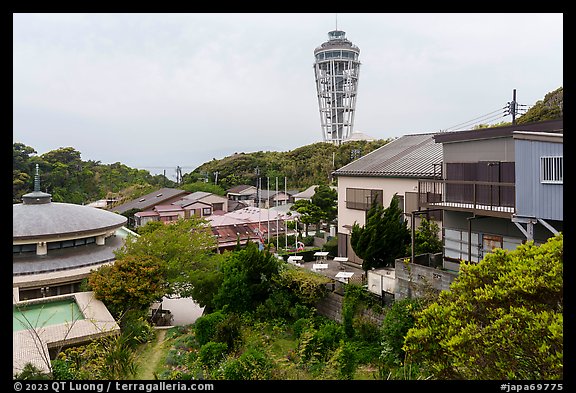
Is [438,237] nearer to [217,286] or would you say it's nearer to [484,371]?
[217,286]

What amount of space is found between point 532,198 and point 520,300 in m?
3.20

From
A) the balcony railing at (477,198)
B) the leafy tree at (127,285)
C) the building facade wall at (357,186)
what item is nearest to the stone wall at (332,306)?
the balcony railing at (477,198)

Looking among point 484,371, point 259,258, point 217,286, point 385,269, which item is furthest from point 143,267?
point 484,371

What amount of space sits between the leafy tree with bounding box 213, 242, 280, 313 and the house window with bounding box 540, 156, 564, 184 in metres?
6.67

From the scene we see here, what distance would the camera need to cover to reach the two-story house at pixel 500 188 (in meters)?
6.17

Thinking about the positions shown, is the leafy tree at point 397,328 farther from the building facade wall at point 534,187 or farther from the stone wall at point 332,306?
the building facade wall at point 534,187

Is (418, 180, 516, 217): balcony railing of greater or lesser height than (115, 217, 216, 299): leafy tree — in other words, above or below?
above

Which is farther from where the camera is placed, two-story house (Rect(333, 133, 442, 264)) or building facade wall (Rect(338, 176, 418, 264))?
building facade wall (Rect(338, 176, 418, 264))

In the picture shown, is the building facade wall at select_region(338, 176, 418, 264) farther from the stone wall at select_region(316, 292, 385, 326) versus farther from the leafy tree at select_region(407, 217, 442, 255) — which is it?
the stone wall at select_region(316, 292, 385, 326)

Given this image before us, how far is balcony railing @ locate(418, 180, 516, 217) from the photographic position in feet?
24.4

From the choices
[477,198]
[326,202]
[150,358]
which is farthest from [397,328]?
[326,202]

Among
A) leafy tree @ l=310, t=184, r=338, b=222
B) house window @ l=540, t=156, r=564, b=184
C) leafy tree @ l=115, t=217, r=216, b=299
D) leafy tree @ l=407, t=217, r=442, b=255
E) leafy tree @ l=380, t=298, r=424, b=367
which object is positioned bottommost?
leafy tree @ l=380, t=298, r=424, b=367

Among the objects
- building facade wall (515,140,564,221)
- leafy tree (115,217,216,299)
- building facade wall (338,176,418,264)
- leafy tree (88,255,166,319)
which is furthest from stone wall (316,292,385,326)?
building facade wall (515,140,564,221)

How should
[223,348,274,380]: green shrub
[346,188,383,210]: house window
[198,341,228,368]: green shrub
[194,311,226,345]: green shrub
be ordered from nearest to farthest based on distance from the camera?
[223,348,274,380]: green shrub → [198,341,228,368]: green shrub → [194,311,226,345]: green shrub → [346,188,383,210]: house window
